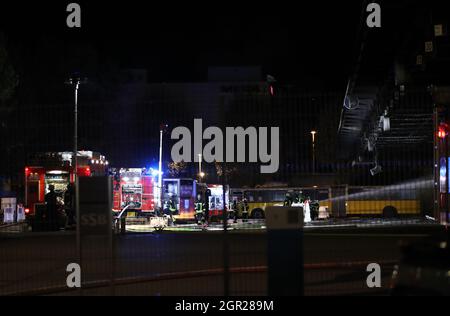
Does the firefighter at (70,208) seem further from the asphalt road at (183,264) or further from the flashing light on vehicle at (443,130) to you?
the flashing light on vehicle at (443,130)

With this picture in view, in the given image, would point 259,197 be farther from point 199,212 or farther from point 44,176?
point 44,176

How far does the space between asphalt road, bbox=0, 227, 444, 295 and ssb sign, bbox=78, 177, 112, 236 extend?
121cm

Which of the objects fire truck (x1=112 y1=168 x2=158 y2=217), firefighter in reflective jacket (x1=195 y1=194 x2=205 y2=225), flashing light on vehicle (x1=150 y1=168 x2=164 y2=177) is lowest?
firefighter in reflective jacket (x1=195 y1=194 x2=205 y2=225)

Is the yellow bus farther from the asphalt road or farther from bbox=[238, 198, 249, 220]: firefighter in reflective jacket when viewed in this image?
the asphalt road

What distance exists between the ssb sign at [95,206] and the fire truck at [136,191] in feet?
74.7

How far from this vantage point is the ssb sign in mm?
9125

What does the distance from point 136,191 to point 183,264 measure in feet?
60.7

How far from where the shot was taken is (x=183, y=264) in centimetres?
1478

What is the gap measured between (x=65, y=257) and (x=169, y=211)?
1384 cm

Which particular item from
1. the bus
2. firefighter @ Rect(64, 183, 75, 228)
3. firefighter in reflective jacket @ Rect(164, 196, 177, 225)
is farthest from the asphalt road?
the bus

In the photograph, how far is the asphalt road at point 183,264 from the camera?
37.2ft

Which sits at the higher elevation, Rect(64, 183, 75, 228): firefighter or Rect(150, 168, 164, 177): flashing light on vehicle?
Rect(150, 168, 164, 177): flashing light on vehicle
